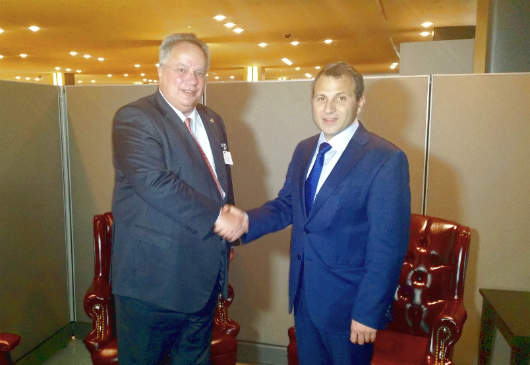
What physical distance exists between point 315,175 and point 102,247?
1418 mm

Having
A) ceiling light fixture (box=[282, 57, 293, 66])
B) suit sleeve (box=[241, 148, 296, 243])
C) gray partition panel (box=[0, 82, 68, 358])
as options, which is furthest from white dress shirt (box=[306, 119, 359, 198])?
ceiling light fixture (box=[282, 57, 293, 66])

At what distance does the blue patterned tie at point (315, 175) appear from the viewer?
62.4 inches

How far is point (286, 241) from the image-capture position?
9.09 feet

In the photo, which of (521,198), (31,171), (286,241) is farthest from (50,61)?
(521,198)

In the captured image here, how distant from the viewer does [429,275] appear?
2.11 meters

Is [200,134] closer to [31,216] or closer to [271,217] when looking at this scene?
[271,217]

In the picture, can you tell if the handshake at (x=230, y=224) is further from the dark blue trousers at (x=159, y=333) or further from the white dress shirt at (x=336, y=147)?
the white dress shirt at (x=336, y=147)

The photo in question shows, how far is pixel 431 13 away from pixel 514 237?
679 centimetres

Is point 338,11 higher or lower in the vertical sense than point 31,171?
higher

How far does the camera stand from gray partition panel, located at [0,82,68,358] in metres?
2.48

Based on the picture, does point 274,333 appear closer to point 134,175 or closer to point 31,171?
point 134,175

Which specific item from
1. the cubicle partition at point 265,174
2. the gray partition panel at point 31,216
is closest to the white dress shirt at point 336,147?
the cubicle partition at point 265,174

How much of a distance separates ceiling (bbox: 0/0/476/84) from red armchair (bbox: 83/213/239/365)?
5.92 m

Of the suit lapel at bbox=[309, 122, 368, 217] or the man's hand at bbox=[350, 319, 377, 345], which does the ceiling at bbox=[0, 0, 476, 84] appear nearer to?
the suit lapel at bbox=[309, 122, 368, 217]
